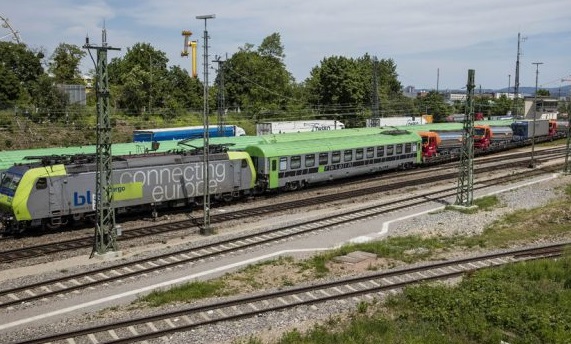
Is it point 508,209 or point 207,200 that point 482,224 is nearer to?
point 508,209

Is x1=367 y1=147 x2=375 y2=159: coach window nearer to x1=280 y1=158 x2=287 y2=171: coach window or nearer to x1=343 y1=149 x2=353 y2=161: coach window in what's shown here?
x1=343 y1=149 x2=353 y2=161: coach window

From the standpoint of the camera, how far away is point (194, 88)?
295 feet

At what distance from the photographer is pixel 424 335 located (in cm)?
1349

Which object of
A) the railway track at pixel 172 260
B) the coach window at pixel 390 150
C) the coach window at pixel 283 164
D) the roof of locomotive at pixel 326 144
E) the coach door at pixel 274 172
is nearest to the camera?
the railway track at pixel 172 260

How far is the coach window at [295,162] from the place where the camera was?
3619 centimetres

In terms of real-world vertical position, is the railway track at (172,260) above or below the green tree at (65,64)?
below

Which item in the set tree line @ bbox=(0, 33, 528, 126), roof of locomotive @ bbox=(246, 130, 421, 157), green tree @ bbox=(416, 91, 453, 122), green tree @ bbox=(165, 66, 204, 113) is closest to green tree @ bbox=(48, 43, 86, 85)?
tree line @ bbox=(0, 33, 528, 126)

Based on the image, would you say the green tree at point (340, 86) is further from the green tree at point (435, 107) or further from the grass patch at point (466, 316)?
the grass patch at point (466, 316)

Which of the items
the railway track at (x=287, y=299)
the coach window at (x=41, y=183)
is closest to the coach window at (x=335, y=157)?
the railway track at (x=287, y=299)

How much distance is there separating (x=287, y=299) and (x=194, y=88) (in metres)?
76.5

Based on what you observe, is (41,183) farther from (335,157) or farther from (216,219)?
(335,157)

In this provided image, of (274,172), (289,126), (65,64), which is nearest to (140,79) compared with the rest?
(65,64)

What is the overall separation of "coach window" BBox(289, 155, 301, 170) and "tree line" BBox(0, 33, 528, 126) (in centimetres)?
2978

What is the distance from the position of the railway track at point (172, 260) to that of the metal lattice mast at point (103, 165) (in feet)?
7.42
